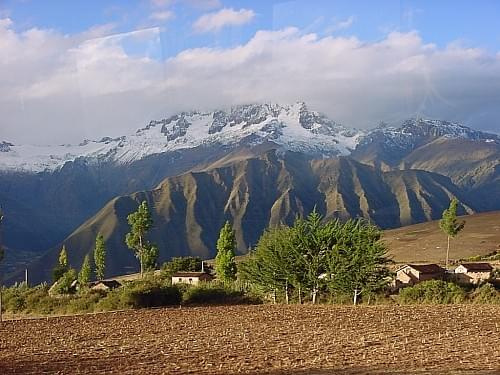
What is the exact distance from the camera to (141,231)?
4472 centimetres

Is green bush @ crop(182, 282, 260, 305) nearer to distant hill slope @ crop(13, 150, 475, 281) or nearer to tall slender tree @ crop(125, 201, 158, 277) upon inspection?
tall slender tree @ crop(125, 201, 158, 277)

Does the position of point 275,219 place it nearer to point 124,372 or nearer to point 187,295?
point 187,295

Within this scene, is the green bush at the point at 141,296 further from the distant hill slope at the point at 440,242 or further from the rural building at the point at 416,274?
the distant hill slope at the point at 440,242

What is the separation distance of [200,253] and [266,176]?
216ft

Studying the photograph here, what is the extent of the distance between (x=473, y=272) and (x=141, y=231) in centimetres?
2071

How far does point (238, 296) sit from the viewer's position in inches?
1459

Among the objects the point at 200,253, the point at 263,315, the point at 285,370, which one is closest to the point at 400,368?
the point at 285,370

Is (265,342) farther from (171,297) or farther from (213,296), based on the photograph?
(213,296)

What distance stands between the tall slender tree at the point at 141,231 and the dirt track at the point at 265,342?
15202 millimetres

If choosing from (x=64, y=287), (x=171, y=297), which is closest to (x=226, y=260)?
(x=171, y=297)

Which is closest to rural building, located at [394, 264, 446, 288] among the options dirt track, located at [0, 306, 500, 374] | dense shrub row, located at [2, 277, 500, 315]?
dense shrub row, located at [2, 277, 500, 315]

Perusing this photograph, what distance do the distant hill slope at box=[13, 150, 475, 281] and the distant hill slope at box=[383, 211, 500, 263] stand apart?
5298 cm

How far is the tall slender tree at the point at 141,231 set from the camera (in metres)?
44.4

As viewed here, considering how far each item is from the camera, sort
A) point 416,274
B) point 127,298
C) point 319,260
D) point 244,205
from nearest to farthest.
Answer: point 127,298 < point 319,260 < point 416,274 < point 244,205
